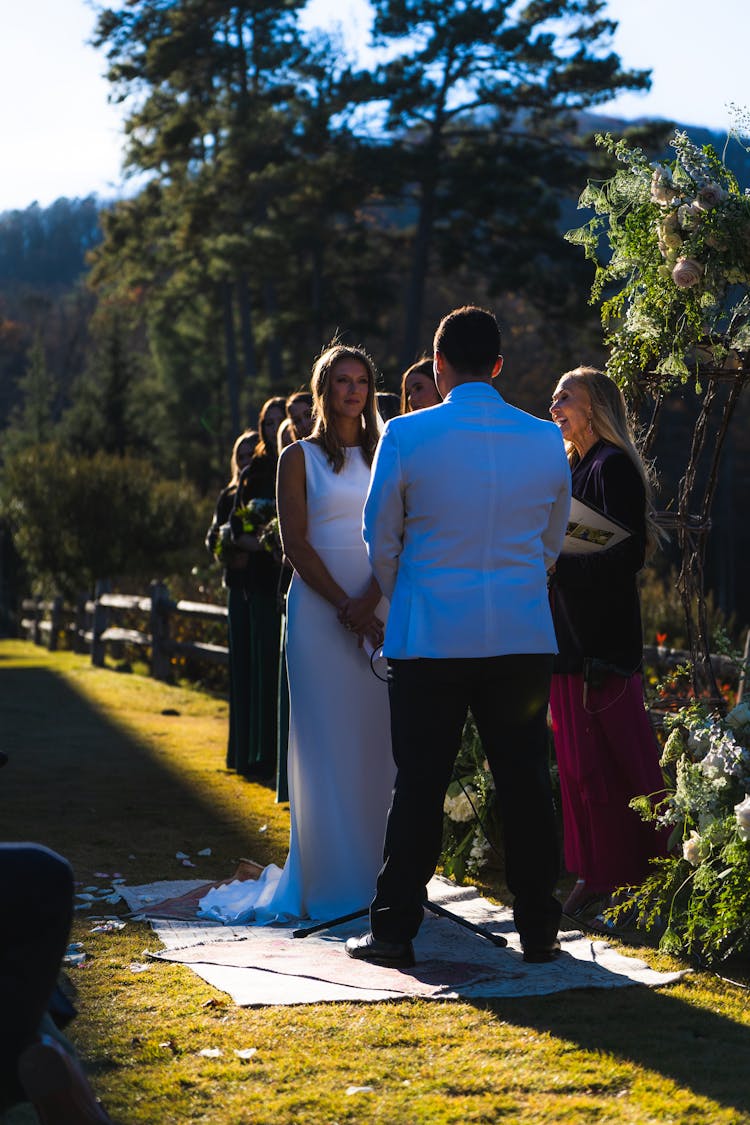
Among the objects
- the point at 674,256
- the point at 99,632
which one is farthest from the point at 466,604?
the point at 99,632

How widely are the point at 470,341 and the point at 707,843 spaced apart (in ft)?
6.07

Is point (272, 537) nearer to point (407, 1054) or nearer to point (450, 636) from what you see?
point (450, 636)

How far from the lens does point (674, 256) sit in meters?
Result: 5.29

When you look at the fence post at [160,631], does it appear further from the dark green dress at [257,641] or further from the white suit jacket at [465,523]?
the white suit jacket at [465,523]

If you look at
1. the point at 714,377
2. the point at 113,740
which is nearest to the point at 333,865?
the point at 714,377

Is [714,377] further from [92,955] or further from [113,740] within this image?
[113,740]

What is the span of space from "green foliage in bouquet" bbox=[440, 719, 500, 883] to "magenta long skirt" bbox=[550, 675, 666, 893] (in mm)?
813

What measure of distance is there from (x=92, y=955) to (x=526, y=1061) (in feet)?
6.29

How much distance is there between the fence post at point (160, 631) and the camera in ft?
54.7

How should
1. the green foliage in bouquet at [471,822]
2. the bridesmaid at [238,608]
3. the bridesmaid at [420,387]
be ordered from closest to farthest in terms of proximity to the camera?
1. the green foliage in bouquet at [471,822]
2. the bridesmaid at [420,387]
3. the bridesmaid at [238,608]

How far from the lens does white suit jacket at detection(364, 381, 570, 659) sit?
4.49m

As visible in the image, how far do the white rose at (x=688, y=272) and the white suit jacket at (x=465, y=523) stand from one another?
3.30 ft

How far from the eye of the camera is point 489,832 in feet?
21.0

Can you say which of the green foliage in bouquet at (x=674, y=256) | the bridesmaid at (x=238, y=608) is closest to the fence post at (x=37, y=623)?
the bridesmaid at (x=238, y=608)
